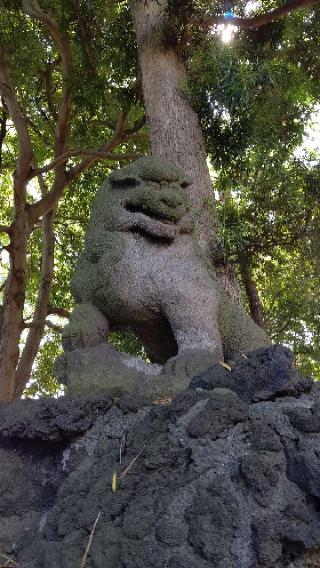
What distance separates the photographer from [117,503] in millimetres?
2045

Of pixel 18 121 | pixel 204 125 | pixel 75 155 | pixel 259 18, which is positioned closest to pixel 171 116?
pixel 204 125

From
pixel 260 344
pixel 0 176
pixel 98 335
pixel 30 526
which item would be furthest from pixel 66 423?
pixel 0 176

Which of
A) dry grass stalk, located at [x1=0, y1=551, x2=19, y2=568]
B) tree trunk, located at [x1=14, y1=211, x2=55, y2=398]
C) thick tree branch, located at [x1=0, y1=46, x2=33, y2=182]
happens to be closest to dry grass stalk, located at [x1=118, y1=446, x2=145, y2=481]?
dry grass stalk, located at [x1=0, y1=551, x2=19, y2=568]

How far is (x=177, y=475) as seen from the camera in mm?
2047

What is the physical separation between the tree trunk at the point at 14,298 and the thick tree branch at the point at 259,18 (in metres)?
3.72

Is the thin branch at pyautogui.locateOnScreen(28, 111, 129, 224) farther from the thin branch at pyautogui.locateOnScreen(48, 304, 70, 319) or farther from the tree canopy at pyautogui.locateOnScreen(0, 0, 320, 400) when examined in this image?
the thin branch at pyautogui.locateOnScreen(48, 304, 70, 319)

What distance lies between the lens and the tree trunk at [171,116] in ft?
16.9

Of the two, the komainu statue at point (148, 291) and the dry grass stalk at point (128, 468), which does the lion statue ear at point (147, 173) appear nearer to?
the komainu statue at point (148, 291)

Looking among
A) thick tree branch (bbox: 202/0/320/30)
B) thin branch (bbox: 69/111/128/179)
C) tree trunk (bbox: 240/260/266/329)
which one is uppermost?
thin branch (bbox: 69/111/128/179)

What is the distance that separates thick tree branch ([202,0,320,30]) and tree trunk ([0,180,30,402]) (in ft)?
12.2

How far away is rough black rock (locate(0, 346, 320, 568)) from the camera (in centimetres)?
180

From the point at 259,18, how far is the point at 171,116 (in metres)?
2.04

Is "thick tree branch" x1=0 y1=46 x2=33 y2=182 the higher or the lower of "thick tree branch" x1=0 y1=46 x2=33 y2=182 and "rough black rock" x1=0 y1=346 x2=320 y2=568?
the higher

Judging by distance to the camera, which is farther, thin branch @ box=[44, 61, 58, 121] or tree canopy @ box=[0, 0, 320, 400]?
thin branch @ box=[44, 61, 58, 121]
